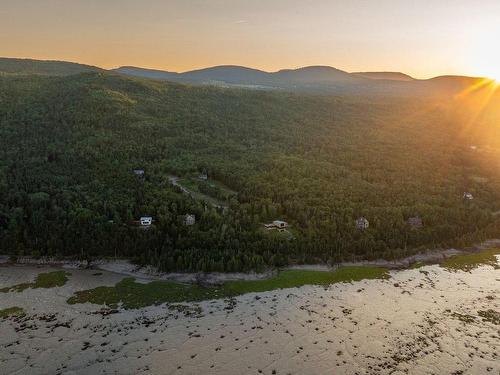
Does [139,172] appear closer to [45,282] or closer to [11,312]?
[45,282]

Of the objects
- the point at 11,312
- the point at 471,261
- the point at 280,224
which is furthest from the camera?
the point at 280,224

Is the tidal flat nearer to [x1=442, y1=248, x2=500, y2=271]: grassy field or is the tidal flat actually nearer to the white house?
[x1=442, y1=248, x2=500, y2=271]: grassy field

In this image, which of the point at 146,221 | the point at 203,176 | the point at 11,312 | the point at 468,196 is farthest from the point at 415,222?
the point at 11,312

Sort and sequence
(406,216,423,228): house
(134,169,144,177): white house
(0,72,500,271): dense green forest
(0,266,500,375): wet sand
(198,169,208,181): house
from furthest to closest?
(198,169,208,181): house → (134,169,144,177): white house → (406,216,423,228): house → (0,72,500,271): dense green forest → (0,266,500,375): wet sand

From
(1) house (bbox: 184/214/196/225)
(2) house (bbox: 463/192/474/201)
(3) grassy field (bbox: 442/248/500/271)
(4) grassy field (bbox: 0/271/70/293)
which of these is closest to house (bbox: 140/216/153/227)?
(1) house (bbox: 184/214/196/225)

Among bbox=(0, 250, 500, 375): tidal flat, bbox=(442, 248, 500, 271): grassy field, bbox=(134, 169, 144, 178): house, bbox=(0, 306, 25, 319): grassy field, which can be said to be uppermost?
bbox=(134, 169, 144, 178): house

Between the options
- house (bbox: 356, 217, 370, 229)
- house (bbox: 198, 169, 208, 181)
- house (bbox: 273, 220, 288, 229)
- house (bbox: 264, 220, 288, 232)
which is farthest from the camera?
house (bbox: 198, 169, 208, 181)

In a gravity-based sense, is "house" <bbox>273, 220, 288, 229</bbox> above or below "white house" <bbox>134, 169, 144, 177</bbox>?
below

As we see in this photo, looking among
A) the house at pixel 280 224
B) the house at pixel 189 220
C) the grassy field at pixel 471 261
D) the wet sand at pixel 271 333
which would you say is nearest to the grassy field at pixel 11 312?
the wet sand at pixel 271 333

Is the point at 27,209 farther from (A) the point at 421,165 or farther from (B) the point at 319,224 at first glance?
(A) the point at 421,165
